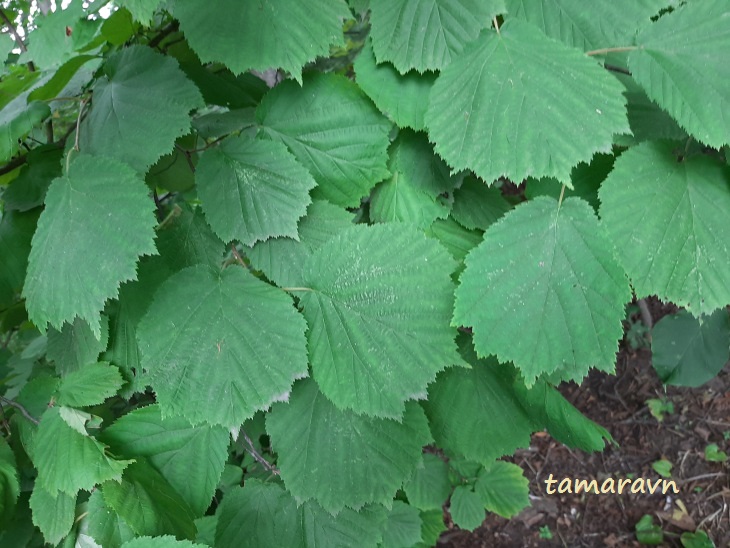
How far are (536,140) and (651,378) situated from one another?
2.97m

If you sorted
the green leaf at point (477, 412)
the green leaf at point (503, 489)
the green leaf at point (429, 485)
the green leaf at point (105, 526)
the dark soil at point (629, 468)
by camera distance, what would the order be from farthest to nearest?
the dark soil at point (629, 468) < the green leaf at point (503, 489) < the green leaf at point (429, 485) < the green leaf at point (477, 412) < the green leaf at point (105, 526)

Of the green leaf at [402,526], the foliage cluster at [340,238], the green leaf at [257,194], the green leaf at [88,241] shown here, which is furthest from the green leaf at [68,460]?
the green leaf at [402,526]

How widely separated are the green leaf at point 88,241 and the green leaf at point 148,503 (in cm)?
36

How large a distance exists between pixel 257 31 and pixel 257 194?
0.30 meters

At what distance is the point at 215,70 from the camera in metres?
1.28

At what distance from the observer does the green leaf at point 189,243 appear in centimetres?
108

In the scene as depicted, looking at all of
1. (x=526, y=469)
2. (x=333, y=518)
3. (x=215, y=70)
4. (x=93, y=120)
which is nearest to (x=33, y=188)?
(x=93, y=120)

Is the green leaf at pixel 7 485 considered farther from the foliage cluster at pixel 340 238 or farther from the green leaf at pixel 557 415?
the green leaf at pixel 557 415

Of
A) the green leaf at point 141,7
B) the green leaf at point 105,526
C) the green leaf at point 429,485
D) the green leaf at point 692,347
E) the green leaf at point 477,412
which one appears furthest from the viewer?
the green leaf at point 429,485

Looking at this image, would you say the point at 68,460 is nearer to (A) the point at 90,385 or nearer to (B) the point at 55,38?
(A) the point at 90,385

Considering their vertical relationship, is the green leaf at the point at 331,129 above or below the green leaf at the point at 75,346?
above

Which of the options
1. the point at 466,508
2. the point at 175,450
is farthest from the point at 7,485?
the point at 466,508

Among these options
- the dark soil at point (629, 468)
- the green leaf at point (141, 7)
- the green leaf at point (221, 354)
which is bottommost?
the dark soil at point (629, 468)

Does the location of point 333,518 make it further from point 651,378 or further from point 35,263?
point 651,378
